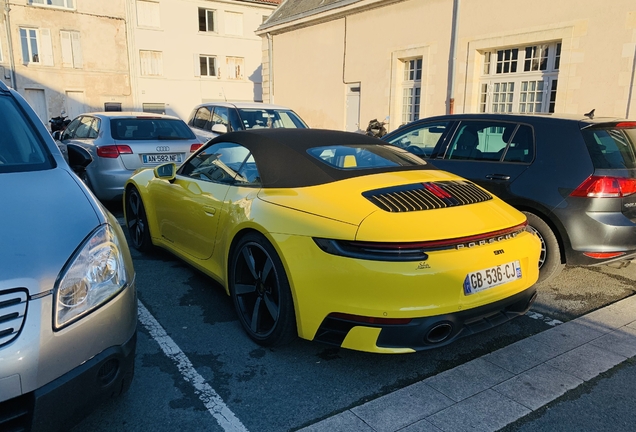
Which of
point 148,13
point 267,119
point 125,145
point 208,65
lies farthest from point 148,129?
point 208,65

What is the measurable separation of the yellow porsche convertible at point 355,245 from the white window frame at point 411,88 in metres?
11.4

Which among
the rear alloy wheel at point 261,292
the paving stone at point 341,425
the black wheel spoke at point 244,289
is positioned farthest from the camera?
the black wheel spoke at point 244,289

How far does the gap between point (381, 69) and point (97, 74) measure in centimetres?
2290

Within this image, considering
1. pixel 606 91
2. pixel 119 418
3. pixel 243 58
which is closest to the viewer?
pixel 119 418

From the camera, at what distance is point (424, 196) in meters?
2.94

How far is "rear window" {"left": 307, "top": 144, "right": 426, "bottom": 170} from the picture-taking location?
337cm

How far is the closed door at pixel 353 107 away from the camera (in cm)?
1645

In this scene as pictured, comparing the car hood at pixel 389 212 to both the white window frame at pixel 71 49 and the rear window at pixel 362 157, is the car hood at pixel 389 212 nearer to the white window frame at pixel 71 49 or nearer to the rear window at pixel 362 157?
the rear window at pixel 362 157

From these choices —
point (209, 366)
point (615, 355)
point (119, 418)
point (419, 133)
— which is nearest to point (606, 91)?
point (419, 133)

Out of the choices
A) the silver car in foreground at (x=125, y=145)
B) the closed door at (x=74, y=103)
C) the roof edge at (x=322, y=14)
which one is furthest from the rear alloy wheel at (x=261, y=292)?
the closed door at (x=74, y=103)

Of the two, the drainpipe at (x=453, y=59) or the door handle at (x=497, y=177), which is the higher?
the drainpipe at (x=453, y=59)

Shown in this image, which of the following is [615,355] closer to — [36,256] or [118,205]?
[36,256]

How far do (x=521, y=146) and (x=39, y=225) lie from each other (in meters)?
4.02

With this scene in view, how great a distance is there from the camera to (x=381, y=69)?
50.0 feet
